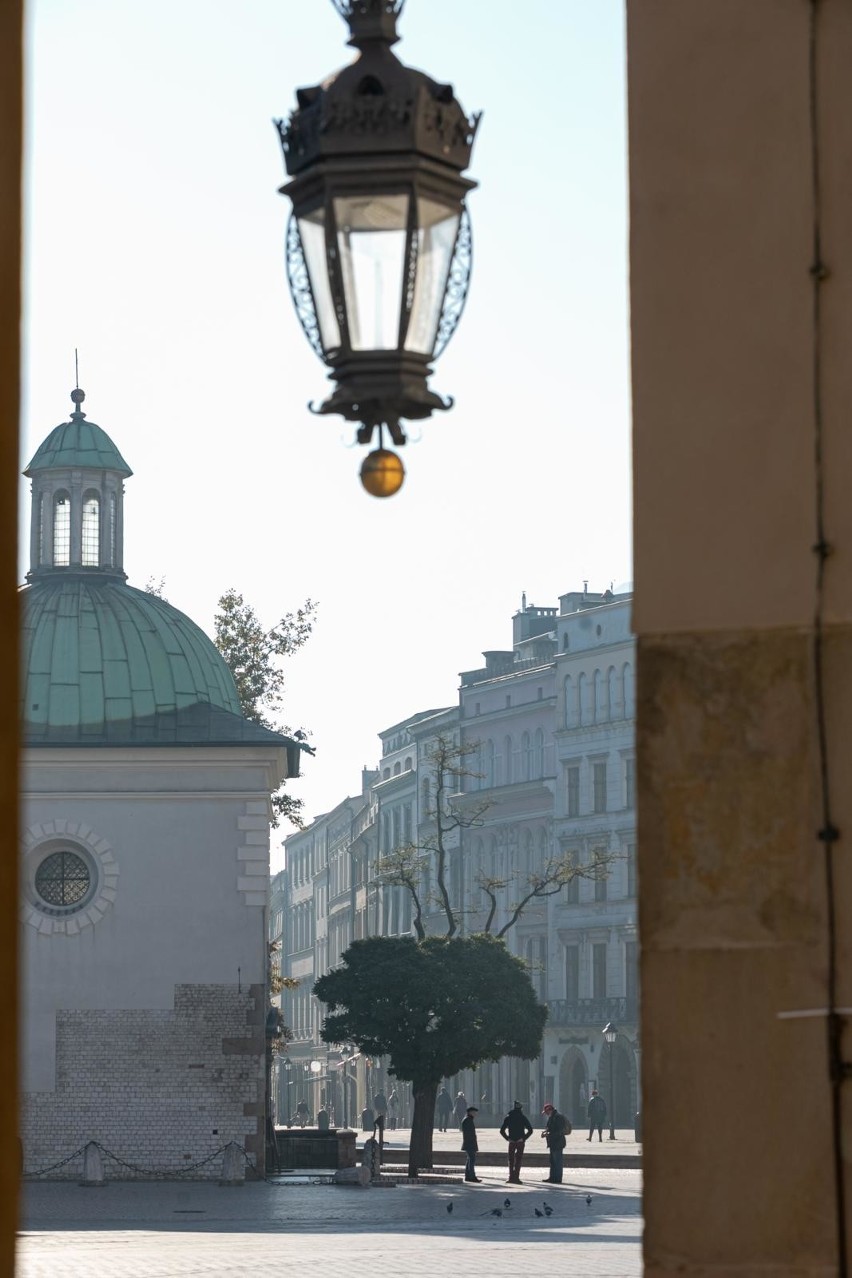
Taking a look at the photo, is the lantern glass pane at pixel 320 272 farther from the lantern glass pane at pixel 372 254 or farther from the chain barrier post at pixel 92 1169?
the chain barrier post at pixel 92 1169

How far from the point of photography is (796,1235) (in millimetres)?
5070

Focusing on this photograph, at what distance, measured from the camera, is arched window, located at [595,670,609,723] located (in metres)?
90.6

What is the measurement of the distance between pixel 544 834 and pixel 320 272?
3539 inches

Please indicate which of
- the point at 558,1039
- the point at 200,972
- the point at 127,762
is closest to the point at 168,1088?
the point at 200,972

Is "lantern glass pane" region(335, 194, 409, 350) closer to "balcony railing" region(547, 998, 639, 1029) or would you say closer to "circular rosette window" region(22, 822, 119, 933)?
"circular rosette window" region(22, 822, 119, 933)

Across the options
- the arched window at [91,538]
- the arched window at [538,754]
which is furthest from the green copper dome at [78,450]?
the arched window at [538,754]

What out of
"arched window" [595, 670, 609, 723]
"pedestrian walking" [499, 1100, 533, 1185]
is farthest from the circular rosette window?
"arched window" [595, 670, 609, 723]

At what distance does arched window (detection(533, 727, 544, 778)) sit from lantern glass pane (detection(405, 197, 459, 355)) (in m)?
90.8

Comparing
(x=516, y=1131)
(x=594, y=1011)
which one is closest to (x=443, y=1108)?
(x=594, y=1011)

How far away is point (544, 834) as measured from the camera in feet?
312

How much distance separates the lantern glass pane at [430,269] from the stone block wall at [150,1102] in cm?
3384

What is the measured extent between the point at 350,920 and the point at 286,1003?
2265 centimetres

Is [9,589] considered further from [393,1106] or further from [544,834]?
[393,1106]

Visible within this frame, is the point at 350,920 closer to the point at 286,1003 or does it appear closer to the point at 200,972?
the point at 286,1003
